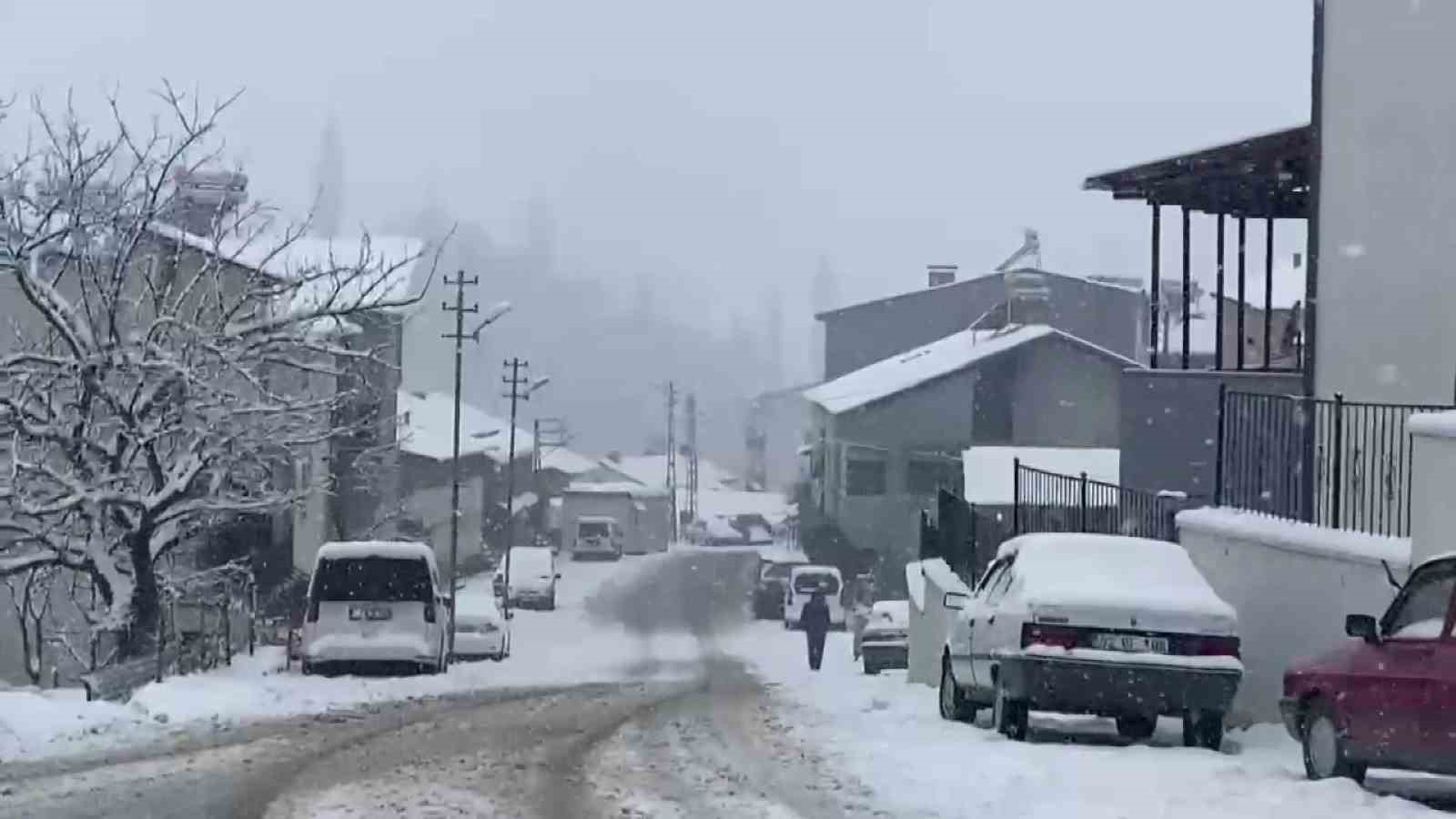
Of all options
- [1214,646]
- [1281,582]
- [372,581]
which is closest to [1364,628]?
[1214,646]

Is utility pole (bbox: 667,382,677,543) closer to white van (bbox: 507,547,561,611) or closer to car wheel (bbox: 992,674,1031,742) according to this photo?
white van (bbox: 507,547,561,611)

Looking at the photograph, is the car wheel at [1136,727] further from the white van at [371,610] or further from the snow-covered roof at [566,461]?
the snow-covered roof at [566,461]

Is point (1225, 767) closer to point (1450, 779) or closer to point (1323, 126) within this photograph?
point (1450, 779)

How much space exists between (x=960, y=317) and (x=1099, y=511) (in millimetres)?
62032

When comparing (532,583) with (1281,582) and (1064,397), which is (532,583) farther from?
(1281,582)

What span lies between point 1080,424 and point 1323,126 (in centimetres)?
4239

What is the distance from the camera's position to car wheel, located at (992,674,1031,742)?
14078 millimetres

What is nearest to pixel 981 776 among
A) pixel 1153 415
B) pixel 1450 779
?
pixel 1450 779

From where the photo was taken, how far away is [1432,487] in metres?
12.4

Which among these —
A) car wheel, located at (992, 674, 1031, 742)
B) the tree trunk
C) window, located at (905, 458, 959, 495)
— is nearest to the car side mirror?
car wheel, located at (992, 674, 1031, 742)

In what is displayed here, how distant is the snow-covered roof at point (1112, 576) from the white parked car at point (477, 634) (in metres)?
23.4

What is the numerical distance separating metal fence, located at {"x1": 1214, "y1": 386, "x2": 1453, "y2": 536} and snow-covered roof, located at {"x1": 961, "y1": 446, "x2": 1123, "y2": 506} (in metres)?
26.0

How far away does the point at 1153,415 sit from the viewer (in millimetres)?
22188

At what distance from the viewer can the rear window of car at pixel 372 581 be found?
24.6 m
